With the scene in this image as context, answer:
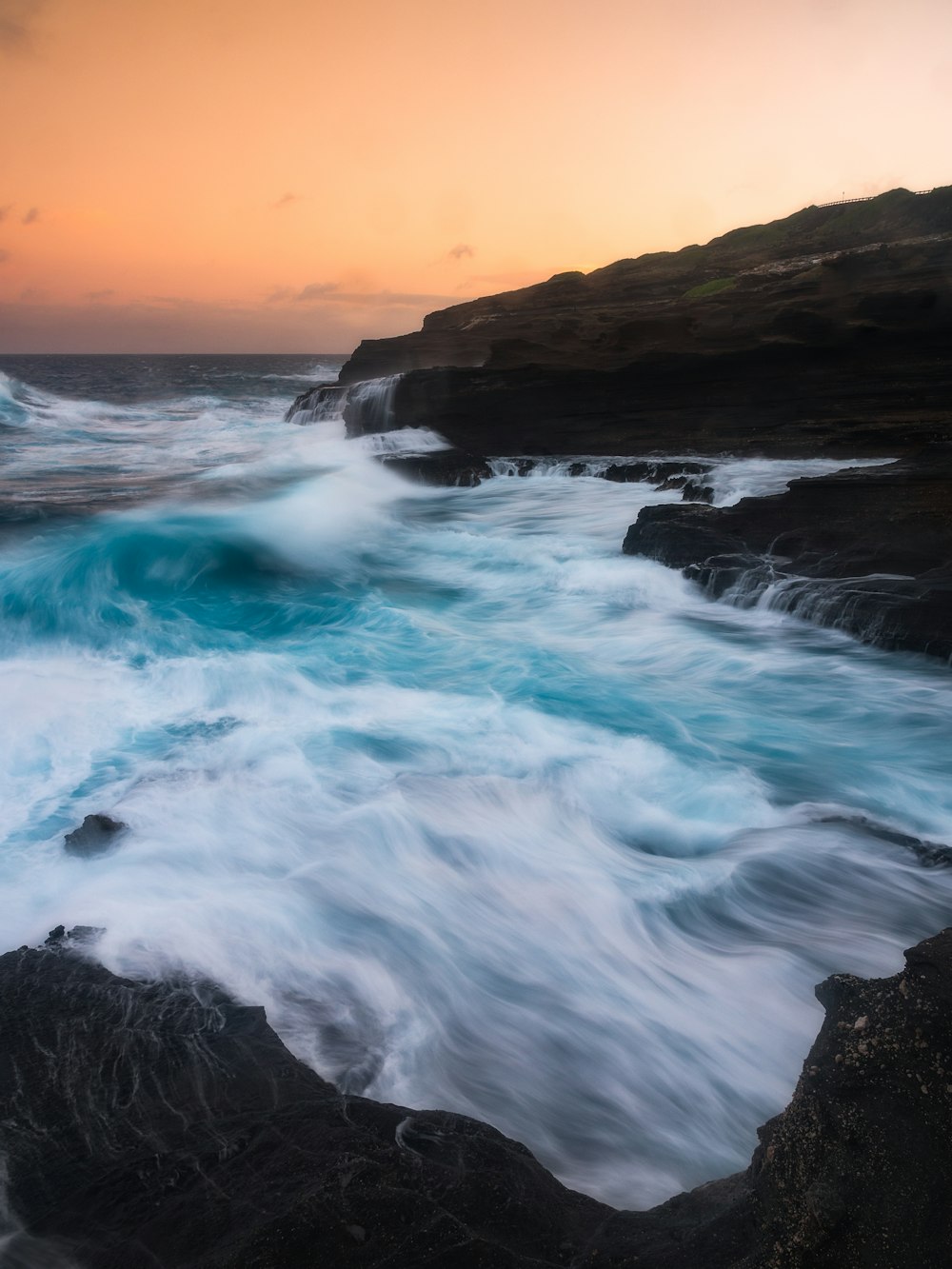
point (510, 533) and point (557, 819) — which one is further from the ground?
point (510, 533)

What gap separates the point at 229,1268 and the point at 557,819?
351 cm

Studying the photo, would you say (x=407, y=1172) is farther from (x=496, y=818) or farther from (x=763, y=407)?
(x=763, y=407)

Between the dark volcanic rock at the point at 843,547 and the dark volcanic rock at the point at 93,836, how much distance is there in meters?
6.55

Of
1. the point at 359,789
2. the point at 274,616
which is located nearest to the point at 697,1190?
the point at 359,789

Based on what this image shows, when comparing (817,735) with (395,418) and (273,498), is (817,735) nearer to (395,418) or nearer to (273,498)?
(273,498)

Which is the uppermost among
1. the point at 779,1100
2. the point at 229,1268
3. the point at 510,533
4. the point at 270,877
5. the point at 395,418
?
the point at 395,418

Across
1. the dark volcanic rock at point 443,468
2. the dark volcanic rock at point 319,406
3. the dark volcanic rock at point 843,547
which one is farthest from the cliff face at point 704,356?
the dark volcanic rock at point 843,547

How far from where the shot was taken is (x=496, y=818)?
17.5 feet

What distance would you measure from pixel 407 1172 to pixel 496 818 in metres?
3.08

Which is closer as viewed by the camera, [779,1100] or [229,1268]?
[229,1268]

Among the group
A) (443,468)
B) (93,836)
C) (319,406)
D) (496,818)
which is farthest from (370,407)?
(93,836)

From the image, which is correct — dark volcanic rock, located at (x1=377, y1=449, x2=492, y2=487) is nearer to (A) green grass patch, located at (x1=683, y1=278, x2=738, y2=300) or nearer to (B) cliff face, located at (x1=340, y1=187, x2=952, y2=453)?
(B) cliff face, located at (x1=340, y1=187, x2=952, y2=453)

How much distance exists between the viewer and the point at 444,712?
23.4ft

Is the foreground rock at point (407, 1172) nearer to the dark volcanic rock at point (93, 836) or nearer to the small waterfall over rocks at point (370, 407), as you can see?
the dark volcanic rock at point (93, 836)
